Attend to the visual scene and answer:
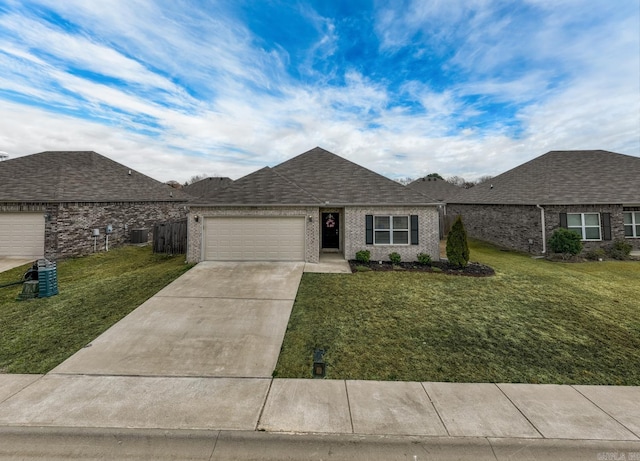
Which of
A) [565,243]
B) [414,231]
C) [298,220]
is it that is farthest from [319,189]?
[565,243]

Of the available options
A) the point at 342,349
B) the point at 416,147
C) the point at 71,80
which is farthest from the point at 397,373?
the point at 416,147

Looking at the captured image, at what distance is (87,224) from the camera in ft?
48.1

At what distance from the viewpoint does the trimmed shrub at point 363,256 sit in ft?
41.0

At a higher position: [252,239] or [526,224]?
[526,224]

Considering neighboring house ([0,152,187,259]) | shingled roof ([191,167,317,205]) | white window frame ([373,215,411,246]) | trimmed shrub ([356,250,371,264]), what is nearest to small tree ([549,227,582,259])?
white window frame ([373,215,411,246])

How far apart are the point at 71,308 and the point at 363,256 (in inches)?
396

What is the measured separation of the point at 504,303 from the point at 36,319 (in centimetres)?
1222

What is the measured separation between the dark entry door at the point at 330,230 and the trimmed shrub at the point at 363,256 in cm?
269

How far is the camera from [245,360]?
511cm

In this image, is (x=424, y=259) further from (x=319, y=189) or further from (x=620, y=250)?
(x=620, y=250)

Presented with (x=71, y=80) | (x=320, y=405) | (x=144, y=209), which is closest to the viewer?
(x=320, y=405)

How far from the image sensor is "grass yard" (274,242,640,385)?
15.9 ft

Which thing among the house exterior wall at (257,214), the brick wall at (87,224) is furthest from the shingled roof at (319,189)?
the brick wall at (87,224)

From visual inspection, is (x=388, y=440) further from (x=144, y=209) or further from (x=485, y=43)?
(x=144, y=209)
